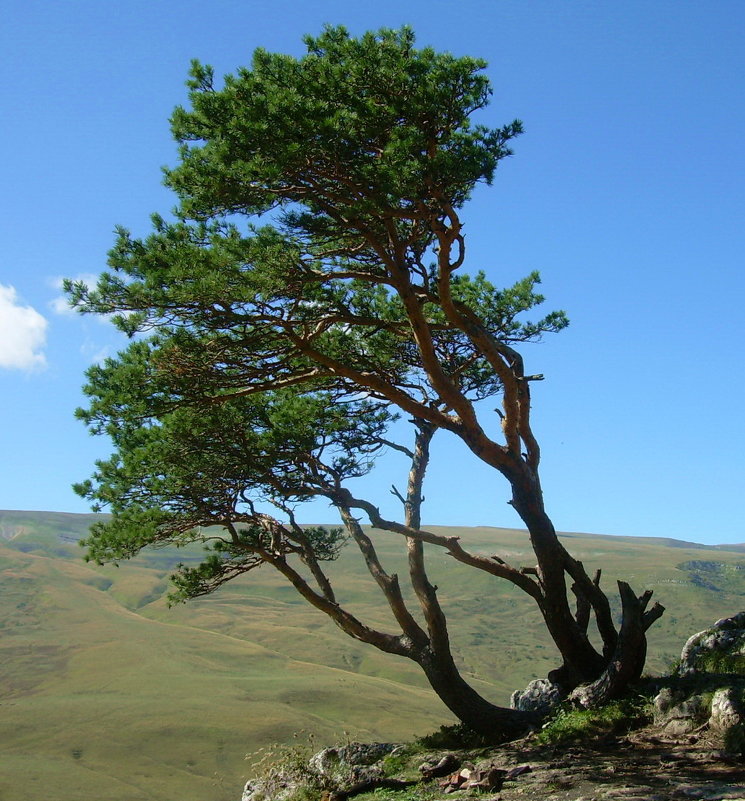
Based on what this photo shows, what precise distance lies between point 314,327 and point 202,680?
129157 mm

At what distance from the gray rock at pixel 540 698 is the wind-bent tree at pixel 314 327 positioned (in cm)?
35

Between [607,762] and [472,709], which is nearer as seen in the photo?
[607,762]

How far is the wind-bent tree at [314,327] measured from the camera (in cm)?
1091

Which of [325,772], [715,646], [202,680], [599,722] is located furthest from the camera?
[202,680]

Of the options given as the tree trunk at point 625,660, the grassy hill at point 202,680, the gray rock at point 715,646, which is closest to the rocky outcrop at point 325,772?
the tree trunk at point 625,660

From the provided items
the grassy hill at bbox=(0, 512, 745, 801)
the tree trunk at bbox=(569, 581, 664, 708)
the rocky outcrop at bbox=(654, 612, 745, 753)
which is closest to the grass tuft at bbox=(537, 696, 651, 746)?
the tree trunk at bbox=(569, 581, 664, 708)

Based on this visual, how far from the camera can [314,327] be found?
12.8 m

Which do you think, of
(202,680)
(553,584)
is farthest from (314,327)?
(202,680)

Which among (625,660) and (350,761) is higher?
(625,660)

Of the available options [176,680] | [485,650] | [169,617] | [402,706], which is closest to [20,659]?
[176,680]

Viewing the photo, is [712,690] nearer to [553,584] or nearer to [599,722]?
[599,722]

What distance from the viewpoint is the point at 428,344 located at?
12.0 m

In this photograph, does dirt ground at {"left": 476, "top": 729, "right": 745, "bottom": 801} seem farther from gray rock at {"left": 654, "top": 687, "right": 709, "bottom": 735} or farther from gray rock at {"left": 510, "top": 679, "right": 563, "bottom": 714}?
gray rock at {"left": 510, "top": 679, "right": 563, "bottom": 714}

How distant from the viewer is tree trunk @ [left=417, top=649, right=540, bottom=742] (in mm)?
13146
